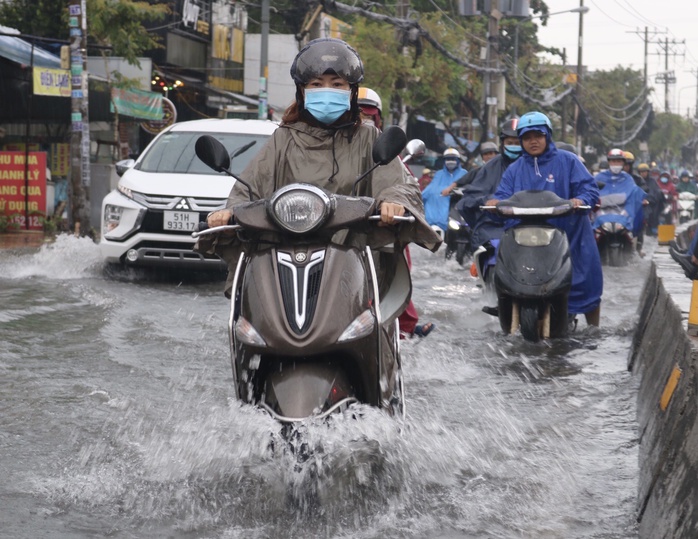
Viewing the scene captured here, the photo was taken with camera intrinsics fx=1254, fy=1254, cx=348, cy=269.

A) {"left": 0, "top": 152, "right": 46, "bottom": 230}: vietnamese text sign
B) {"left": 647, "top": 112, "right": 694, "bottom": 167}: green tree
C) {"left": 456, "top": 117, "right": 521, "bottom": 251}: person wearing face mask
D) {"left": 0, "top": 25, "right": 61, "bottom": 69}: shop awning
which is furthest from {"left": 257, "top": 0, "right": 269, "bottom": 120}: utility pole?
{"left": 647, "top": 112, "right": 694, "bottom": 167}: green tree

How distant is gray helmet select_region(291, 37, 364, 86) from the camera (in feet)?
16.1

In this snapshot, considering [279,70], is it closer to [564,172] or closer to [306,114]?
[564,172]

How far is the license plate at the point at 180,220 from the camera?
11766 millimetres

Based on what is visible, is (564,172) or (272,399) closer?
(272,399)

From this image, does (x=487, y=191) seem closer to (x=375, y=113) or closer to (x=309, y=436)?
(x=375, y=113)

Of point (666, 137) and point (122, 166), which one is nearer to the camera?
point (122, 166)

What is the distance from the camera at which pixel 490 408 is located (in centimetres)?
655

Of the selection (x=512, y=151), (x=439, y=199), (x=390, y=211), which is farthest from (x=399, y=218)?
(x=439, y=199)

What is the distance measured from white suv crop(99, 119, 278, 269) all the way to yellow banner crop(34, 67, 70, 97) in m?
6.77

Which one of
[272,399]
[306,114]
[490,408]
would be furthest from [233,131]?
[272,399]

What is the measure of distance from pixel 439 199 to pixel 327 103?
551 inches

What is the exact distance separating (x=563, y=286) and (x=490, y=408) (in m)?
2.13

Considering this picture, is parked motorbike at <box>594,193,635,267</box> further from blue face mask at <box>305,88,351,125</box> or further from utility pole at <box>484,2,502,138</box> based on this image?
utility pole at <box>484,2,502,138</box>

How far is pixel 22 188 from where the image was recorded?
1934cm
